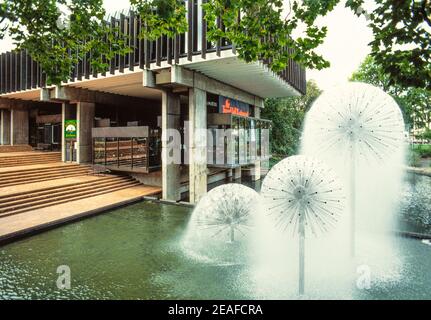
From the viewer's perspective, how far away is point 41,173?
19234 mm

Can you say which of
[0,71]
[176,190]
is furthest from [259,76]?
[0,71]

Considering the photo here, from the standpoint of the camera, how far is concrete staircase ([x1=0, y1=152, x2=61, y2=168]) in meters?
21.0

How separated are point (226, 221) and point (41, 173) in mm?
15308

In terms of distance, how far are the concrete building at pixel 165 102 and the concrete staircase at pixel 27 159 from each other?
5.28 ft

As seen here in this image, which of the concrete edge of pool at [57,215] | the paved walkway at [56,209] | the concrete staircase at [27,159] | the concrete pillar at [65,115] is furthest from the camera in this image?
the concrete pillar at [65,115]

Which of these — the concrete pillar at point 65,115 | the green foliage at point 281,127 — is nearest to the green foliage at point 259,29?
the concrete pillar at point 65,115

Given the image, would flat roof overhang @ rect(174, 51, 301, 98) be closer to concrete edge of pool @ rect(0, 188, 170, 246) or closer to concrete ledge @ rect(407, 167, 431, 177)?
concrete edge of pool @ rect(0, 188, 170, 246)

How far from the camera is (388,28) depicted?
5.93 m

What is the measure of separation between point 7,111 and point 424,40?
35.7m

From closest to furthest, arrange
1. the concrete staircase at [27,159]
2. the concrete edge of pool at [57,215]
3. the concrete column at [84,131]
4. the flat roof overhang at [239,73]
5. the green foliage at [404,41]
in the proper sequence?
the green foliage at [404,41] < the concrete edge of pool at [57,215] < the flat roof overhang at [239,73] < the concrete staircase at [27,159] < the concrete column at [84,131]

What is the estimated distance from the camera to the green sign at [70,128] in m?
24.1
